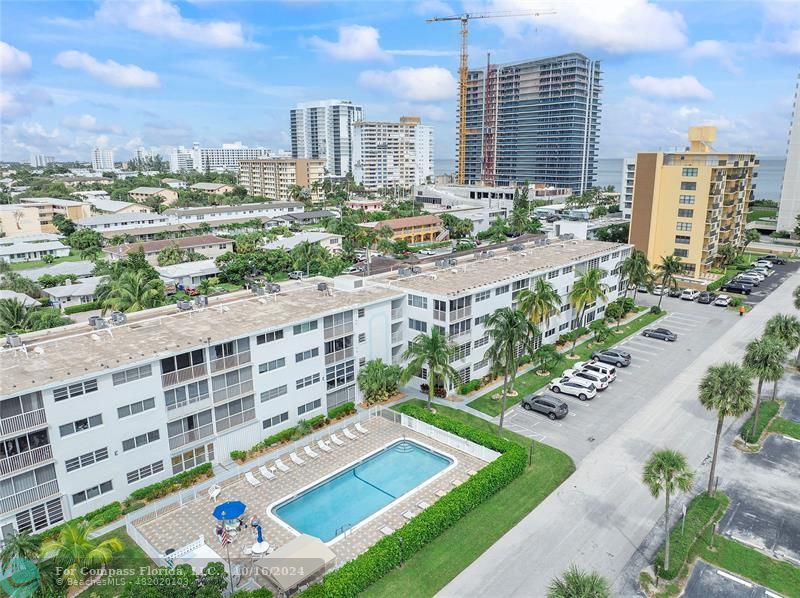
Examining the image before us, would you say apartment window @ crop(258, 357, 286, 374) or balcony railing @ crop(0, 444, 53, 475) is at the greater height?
apartment window @ crop(258, 357, 286, 374)

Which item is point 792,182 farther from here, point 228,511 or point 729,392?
point 228,511

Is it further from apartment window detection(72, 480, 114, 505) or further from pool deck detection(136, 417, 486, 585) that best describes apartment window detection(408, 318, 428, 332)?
apartment window detection(72, 480, 114, 505)

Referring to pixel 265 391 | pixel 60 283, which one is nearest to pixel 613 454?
pixel 265 391

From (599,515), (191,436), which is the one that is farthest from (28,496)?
(599,515)

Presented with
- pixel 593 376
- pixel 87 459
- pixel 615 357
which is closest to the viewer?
pixel 87 459

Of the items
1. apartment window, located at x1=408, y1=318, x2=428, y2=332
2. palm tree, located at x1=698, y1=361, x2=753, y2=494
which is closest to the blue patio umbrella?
apartment window, located at x1=408, y1=318, x2=428, y2=332

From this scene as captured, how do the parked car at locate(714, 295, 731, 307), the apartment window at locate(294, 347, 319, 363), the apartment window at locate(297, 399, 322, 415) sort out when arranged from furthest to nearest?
the parked car at locate(714, 295, 731, 307), the apartment window at locate(297, 399, 322, 415), the apartment window at locate(294, 347, 319, 363)

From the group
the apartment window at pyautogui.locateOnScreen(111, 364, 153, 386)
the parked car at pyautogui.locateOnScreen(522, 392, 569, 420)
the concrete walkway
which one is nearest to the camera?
the concrete walkway
